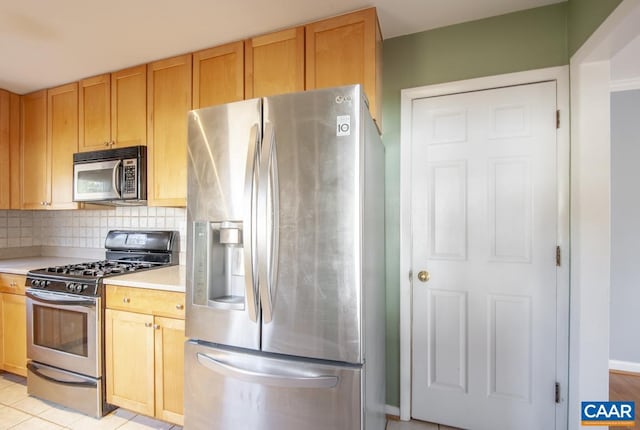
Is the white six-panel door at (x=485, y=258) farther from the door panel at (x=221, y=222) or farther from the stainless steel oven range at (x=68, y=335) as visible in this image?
the stainless steel oven range at (x=68, y=335)

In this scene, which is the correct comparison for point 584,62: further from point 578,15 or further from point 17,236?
point 17,236

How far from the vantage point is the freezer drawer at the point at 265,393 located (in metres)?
1.18

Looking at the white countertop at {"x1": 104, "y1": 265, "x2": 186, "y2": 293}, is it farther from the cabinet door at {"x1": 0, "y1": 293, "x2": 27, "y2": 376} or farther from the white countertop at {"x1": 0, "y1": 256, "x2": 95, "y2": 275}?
the cabinet door at {"x1": 0, "y1": 293, "x2": 27, "y2": 376}

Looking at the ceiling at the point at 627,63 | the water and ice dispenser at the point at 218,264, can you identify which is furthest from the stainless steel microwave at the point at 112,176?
the ceiling at the point at 627,63

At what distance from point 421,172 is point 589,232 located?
2.98 ft

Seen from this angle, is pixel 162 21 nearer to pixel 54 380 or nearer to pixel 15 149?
pixel 15 149

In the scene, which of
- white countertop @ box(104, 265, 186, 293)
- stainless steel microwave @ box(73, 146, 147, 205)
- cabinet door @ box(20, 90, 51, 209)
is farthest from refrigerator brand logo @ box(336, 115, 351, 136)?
cabinet door @ box(20, 90, 51, 209)

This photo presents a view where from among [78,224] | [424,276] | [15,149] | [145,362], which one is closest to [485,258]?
[424,276]

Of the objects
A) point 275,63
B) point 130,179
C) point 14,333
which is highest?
point 275,63

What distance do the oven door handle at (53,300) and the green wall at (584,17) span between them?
310 cm

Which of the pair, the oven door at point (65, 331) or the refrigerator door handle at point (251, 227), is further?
the oven door at point (65, 331)

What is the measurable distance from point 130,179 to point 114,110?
0.60 meters

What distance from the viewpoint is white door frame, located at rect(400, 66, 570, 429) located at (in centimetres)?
167

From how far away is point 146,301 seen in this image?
72.3 inches
